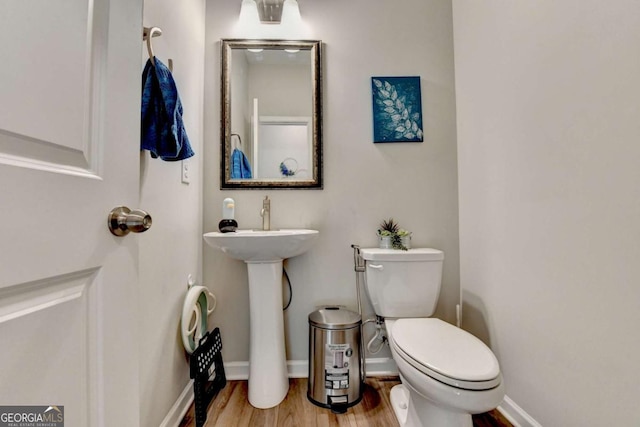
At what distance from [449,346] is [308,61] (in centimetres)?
163

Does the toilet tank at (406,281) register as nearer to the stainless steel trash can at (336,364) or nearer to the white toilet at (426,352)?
the white toilet at (426,352)

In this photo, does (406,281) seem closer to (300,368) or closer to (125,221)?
(300,368)

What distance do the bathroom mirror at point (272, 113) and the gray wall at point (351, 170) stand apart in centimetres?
6

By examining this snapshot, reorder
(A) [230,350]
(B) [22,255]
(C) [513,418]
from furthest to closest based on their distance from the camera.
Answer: (A) [230,350] → (C) [513,418] → (B) [22,255]

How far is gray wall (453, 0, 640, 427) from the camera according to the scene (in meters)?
0.81

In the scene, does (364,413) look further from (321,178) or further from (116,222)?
(116,222)

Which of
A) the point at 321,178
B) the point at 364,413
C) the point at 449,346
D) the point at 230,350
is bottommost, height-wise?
the point at 364,413

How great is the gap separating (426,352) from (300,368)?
0.86 m

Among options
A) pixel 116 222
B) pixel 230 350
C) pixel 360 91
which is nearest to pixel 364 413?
pixel 230 350

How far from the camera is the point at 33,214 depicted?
370 millimetres

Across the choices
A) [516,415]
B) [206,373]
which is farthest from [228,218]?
[516,415]

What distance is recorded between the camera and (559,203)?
3.31 ft

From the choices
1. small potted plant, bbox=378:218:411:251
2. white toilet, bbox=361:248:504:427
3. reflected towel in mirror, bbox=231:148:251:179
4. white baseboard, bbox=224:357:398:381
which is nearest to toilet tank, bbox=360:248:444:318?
white toilet, bbox=361:248:504:427

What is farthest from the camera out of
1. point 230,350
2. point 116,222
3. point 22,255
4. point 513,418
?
point 230,350
